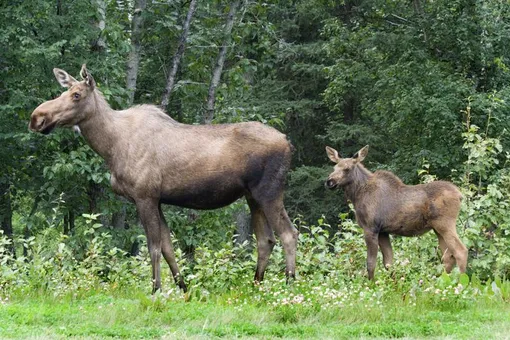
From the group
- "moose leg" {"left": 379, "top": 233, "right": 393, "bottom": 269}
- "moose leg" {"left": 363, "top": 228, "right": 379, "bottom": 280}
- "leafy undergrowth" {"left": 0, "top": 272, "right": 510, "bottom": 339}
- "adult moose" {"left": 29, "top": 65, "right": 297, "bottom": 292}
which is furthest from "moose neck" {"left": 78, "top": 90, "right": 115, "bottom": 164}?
"moose leg" {"left": 379, "top": 233, "right": 393, "bottom": 269}

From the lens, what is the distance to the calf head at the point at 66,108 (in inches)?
405

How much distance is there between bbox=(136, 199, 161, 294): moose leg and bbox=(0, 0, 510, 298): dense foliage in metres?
0.50

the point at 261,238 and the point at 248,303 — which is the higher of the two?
the point at 261,238

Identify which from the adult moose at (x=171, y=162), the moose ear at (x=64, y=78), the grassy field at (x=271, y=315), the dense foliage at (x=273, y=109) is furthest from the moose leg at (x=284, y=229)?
the moose ear at (x=64, y=78)

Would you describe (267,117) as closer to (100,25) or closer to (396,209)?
(100,25)

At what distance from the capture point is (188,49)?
19.2 m

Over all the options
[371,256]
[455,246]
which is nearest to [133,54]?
[371,256]

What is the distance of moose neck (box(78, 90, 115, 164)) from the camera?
1054 cm

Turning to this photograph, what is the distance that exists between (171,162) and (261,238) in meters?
1.52

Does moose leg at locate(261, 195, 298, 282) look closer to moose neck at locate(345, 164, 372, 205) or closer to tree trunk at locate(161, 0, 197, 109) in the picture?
moose neck at locate(345, 164, 372, 205)

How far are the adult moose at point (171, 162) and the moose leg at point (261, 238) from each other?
18 centimetres

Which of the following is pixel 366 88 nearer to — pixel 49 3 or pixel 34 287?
pixel 49 3

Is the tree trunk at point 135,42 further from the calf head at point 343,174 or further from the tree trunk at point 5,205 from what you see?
the calf head at point 343,174

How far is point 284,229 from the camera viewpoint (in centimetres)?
1062
